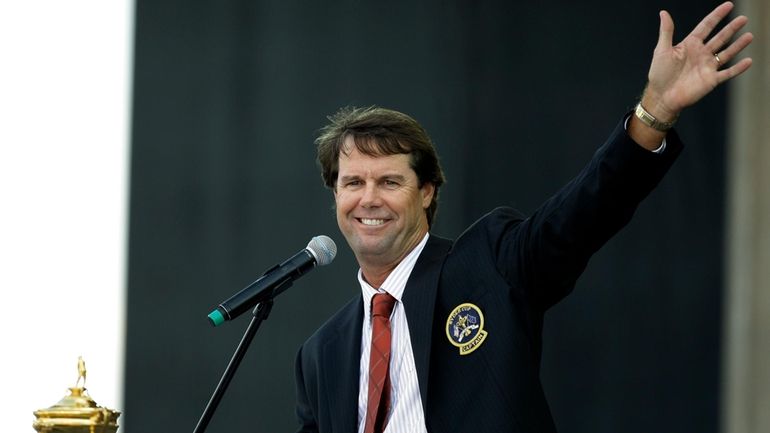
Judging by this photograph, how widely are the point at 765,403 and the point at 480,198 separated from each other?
4.71 feet

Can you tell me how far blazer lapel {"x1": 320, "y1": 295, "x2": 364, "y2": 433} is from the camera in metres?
2.67

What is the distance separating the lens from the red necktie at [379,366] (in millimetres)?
2545

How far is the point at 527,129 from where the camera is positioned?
493 cm

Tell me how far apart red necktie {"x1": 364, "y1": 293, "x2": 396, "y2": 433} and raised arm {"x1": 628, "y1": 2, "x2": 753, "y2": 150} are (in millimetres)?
791

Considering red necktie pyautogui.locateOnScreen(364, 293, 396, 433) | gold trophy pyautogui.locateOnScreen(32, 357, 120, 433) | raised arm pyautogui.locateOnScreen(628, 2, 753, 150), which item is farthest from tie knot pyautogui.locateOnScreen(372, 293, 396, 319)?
raised arm pyautogui.locateOnScreen(628, 2, 753, 150)

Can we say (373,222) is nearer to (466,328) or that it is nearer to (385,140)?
(385,140)

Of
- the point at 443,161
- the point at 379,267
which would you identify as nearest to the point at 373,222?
the point at 379,267

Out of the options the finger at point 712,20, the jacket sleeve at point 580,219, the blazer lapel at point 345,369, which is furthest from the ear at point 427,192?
the finger at point 712,20

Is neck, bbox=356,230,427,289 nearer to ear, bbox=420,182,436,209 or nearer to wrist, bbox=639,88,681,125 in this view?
ear, bbox=420,182,436,209

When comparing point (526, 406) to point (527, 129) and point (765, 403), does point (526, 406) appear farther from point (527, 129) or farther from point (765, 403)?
point (527, 129)

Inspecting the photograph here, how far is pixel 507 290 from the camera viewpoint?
8.11 feet

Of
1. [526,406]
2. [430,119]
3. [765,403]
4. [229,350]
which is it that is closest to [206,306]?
[229,350]

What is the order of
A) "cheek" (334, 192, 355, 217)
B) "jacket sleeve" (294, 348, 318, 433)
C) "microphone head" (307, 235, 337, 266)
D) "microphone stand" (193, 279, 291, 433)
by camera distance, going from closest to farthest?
"microphone stand" (193, 279, 291, 433) → "microphone head" (307, 235, 337, 266) → "cheek" (334, 192, 355, 217) → "jacket sleeve" (294, 348, 318, 433)

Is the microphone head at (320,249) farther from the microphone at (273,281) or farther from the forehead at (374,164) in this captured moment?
the forehead at (374,164)
